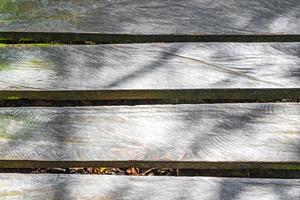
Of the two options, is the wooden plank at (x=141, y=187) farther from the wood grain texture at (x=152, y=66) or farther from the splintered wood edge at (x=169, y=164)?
the wood grain texture at (x=152, y=66)

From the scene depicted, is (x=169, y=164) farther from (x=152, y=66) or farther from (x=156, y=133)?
(x=152, y=66)


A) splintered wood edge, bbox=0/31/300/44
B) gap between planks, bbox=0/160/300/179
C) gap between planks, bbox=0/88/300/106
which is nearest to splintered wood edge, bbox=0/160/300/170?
gap between planks, bbox=0/160/300/179

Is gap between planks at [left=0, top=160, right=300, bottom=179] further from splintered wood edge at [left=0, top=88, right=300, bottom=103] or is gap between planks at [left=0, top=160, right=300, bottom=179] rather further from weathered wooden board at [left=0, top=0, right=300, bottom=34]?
weathered wooden board at [left=0, top=0, right=300, bottom=34]

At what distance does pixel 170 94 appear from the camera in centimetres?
192

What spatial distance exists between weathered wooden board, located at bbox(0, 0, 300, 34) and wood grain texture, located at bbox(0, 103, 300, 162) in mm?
335

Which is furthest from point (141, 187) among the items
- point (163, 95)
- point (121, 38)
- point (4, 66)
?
point (4, 66)

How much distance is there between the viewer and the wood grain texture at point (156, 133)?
5.95ft

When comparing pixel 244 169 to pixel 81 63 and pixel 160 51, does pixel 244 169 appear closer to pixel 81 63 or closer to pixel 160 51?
pixel 160 51

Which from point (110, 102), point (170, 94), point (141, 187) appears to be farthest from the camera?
point (110, 102)

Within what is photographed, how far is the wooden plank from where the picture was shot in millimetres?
1767

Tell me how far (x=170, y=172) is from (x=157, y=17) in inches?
24.5

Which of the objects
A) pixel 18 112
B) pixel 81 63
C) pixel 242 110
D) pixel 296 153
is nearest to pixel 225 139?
pixel 242 110

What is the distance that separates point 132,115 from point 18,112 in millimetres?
434

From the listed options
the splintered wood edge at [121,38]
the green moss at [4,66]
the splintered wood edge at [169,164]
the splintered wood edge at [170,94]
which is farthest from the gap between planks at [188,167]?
the splintered wood edge at [121,38]
